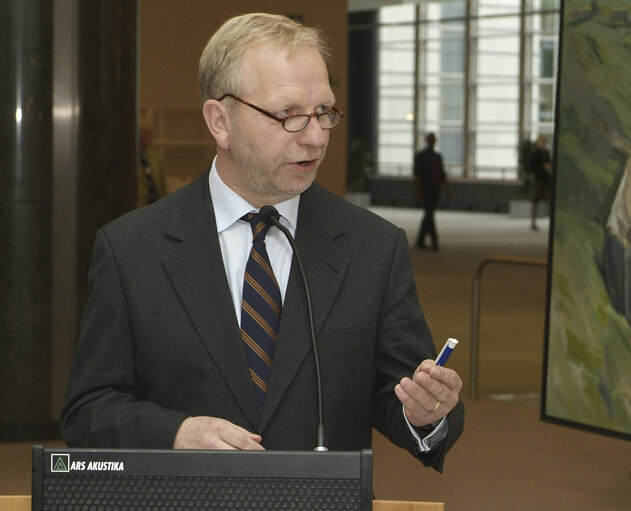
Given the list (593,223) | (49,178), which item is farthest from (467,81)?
(593,223)

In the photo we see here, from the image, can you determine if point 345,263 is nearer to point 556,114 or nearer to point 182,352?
point 182,352

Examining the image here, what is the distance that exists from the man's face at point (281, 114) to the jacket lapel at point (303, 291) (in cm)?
15

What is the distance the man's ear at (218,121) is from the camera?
2.29 meters

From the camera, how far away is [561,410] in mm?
5938

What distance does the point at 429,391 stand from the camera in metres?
1.98

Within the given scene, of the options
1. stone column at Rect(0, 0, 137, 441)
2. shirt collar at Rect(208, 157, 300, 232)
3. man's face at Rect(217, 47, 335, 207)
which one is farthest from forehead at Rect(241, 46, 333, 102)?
stone column at Rect(0, 0, 137, 441)

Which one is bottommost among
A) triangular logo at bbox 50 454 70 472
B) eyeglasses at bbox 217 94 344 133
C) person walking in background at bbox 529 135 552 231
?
person walking in background at bbox 529 135 552 231

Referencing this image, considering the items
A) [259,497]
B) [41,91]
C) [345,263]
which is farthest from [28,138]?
[259,497]

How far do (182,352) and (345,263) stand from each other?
0.36 metres

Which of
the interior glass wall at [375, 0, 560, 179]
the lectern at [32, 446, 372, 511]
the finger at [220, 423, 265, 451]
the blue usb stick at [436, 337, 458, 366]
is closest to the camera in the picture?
the lectern at [32, 446, 372, 511]

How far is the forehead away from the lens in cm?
218

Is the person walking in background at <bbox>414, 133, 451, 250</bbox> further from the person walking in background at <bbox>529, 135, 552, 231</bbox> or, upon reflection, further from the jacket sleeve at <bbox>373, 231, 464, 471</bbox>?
the jacket sleeve at <bbox>373, 231, 464, 471</bbox>

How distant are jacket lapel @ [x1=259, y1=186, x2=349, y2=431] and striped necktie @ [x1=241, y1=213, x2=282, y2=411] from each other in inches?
1.3

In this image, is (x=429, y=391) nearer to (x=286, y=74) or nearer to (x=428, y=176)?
(x=286, y=74)
